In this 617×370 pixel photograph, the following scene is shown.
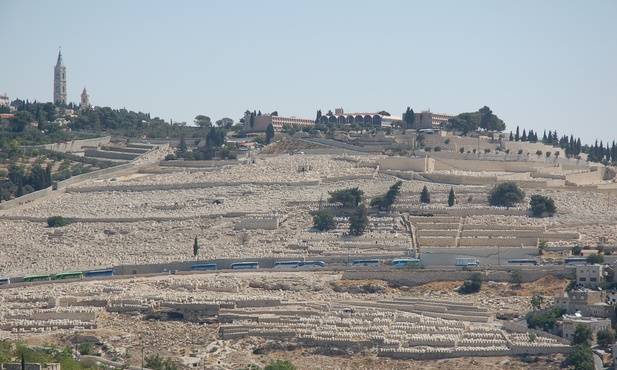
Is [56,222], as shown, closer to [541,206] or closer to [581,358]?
[541,206]

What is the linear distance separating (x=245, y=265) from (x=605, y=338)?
56.0 ft

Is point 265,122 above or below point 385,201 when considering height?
above

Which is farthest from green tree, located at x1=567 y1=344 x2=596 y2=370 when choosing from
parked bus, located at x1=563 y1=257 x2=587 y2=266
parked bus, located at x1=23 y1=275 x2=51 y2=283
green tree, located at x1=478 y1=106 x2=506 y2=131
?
green tree, located at x1=478 y1=106 x2=506 y2=131

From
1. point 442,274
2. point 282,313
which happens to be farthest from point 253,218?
point 282,313

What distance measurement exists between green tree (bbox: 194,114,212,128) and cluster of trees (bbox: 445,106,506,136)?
23025mm

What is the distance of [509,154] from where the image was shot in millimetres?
84688

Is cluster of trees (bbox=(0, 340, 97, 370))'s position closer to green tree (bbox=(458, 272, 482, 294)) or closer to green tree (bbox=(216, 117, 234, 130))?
green tree (bbox=(458, 272, 482, 294))

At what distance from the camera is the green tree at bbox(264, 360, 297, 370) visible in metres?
43.9

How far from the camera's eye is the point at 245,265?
191ft

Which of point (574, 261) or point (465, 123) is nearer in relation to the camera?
point (574, 261)

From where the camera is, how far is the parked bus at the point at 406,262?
56.7 metres

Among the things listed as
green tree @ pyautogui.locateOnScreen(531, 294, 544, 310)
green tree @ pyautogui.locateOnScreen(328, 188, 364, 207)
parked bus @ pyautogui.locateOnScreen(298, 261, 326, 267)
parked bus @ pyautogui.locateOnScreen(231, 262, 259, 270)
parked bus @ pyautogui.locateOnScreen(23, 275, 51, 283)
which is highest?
green tree @ pyautogui.locateOnScreen(328, 188, 364, 207)

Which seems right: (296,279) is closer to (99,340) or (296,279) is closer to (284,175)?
(99,340)

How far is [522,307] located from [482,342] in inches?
205
